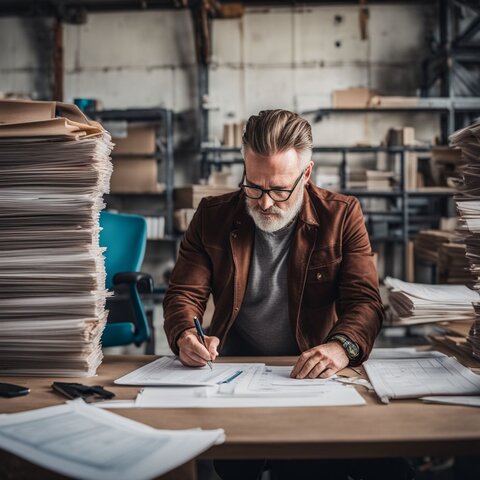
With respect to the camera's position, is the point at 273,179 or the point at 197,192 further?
the point at 197,192

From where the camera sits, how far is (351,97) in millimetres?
5727

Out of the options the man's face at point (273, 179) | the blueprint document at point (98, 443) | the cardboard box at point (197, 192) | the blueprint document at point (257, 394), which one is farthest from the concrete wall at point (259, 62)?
the blueprint document at point (98, 443)

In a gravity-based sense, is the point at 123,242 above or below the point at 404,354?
above

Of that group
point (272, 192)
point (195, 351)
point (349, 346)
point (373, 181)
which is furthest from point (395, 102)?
point (195, 351)

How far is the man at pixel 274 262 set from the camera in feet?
5.57

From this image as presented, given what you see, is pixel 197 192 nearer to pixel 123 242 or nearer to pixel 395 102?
pixel 123 242

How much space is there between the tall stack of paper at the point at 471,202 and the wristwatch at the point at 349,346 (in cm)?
30

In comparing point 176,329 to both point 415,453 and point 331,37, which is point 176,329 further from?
point 331,37

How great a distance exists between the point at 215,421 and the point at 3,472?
334 millimetres

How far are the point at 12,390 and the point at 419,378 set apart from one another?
32.8 inches

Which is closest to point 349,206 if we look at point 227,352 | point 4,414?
point 227,352

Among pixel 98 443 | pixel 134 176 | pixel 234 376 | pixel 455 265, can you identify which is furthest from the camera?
pixel 134 176

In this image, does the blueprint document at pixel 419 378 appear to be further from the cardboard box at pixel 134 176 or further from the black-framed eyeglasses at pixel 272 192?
the cardboard box at pixel 134 176

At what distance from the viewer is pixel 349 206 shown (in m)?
1.84
